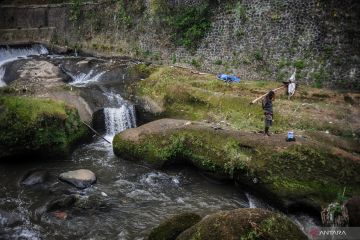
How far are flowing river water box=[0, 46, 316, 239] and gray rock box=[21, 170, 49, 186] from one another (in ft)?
0.61

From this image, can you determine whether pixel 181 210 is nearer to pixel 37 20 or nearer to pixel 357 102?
pixel 357 102

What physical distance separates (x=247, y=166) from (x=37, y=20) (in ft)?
86.0

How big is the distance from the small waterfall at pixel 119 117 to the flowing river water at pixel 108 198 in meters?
1.48

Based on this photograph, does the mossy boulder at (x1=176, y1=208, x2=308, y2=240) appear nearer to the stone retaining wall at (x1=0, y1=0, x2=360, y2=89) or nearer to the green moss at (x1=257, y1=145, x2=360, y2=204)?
the green moss at (x1=257, y1=145, x2=360, y2=204)

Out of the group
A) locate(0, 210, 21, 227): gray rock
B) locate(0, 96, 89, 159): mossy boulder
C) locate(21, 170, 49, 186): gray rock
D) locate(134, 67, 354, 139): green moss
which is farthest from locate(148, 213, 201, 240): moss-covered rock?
locate(0, 96, 89, 159): mossy boulder

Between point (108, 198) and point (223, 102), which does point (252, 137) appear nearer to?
point (223, 102)

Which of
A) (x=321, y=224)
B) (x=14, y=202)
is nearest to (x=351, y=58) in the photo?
(x=321, y=224)

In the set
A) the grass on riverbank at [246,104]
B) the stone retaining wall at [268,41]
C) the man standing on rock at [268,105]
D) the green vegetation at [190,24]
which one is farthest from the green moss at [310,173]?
the green vegetation at [190,24]

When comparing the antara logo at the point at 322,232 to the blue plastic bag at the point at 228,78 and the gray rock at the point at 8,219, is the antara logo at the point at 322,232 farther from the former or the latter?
the blue plastic bag at the point at 228,78

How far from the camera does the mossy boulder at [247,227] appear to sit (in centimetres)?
621

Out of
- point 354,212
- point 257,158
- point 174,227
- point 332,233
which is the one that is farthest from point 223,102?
point 174,227

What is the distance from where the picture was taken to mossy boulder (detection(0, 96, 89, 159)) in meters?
13.7

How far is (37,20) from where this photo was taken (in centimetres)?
3155

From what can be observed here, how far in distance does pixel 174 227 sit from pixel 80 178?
5.78m
